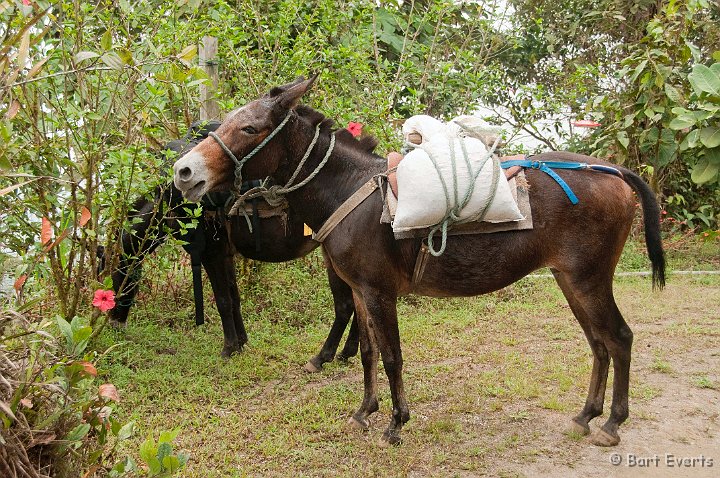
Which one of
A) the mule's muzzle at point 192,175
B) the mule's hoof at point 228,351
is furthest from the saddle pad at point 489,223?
the mule's hoof at point 228,351

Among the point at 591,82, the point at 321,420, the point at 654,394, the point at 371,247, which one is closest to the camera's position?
the point at 371,247

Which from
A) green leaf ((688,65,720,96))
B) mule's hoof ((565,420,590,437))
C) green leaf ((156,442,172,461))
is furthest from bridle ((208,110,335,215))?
green leaf ((688,65,720,96))

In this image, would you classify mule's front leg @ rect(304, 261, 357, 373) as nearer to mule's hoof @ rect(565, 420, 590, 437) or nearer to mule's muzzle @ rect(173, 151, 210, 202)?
mule's muzzle @ rect(173, 151, 210, 202)

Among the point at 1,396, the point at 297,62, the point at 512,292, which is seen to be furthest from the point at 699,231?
the point at 1,396

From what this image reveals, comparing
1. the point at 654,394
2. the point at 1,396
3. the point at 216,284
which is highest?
the point at 1,396

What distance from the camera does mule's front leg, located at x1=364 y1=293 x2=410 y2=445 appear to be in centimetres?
403

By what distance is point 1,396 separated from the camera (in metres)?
1.99

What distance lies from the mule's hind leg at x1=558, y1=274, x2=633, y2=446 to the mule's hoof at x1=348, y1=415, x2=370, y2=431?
1.43m

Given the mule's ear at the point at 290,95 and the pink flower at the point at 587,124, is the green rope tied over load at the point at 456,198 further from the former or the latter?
the pink flower at the point at 587,124

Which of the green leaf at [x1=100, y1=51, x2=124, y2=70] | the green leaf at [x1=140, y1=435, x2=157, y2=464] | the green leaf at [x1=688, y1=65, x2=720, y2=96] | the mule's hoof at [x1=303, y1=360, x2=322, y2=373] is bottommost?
the mule's hoof at [x1=303, y1=360, x2=322, y2=373]

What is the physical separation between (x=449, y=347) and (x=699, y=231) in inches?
245

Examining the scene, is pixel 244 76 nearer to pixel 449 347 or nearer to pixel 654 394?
pixel 449 347

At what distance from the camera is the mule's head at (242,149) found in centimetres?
377

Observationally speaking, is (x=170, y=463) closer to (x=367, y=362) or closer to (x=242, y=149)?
(x=242, y=149)
